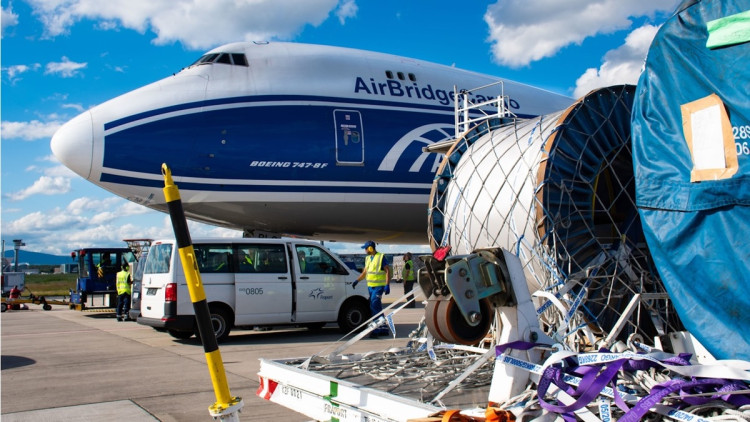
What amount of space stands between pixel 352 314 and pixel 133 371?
15.7ft

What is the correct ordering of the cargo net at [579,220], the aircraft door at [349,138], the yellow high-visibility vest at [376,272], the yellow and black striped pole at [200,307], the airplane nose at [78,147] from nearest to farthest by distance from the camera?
the yellow and black striped pole at [200,307] → the cargo net at [579,220] → the airplane nose at [78,147] → the yellow high-visibility vest at [376,272] → the aircraft door at [349,138]

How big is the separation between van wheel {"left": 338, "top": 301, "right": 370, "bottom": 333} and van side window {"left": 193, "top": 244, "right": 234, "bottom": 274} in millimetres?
2295

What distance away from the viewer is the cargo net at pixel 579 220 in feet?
15.0

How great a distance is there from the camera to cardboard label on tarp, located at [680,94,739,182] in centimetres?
279

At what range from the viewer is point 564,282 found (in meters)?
4.53

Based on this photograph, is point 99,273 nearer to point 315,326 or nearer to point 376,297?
point 315,326

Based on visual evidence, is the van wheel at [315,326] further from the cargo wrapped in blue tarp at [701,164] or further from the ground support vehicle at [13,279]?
the ground support vehicle at [13,279]

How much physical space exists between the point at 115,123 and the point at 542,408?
10.0 m

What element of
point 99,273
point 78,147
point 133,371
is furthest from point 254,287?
point 99,273

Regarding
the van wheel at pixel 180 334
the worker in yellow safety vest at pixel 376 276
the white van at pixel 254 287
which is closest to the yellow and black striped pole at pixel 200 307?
the white van at pixel 254 287

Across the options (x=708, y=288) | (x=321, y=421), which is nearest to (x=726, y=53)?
(x=708, y=288)

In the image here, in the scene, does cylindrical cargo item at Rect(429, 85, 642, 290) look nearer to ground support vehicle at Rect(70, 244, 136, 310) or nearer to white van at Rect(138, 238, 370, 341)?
white van at Rect(138, 238, 370, 341)

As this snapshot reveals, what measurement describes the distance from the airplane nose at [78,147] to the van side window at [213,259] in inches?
90.3

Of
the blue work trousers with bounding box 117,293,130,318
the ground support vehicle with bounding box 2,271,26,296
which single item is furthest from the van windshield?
the ground support vehicle with bounding box 2,271,26,296
